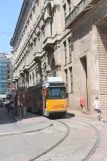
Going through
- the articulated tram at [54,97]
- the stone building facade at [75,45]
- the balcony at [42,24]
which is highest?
the balcony at [42,24]

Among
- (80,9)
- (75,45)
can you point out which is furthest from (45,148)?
(75,45)

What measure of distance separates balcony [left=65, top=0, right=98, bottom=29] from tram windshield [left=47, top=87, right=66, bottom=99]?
27.1 ft

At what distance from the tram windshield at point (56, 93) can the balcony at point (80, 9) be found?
27.1ft

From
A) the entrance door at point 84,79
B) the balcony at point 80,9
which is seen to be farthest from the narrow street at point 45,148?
the entrance door at point 84,79

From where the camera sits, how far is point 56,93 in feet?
101

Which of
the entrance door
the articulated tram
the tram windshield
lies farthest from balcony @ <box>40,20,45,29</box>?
the tram windshield

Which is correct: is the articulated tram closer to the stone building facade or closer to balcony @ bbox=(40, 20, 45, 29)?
the stone building facade

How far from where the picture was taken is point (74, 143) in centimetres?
1469

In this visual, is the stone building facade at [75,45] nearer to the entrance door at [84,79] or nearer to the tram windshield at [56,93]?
the entrance door at [84,79]

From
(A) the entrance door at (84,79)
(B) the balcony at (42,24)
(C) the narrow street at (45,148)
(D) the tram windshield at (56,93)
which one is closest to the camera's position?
(C) the narrow street at (45,148)

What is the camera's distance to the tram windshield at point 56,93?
99.9 ft

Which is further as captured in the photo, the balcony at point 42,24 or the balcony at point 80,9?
the balcony at point 42,24

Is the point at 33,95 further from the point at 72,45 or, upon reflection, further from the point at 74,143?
the point at 74,143

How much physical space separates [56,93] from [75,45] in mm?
11686
